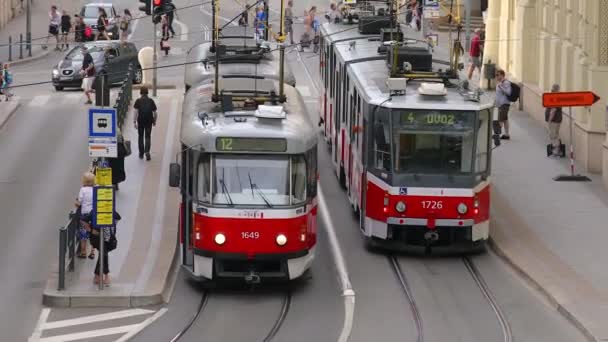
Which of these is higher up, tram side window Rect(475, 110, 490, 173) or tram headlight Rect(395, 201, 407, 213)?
tram side window Rect(475, 110, 490, 173)

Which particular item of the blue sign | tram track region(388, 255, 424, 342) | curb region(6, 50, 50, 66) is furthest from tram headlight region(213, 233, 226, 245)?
curb region(6, 50, 50, 66)

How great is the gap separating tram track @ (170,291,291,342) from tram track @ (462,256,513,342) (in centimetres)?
303

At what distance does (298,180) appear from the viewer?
22.8 metres

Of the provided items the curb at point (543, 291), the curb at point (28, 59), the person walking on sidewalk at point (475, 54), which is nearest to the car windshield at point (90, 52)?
the curb at point (28, 59)

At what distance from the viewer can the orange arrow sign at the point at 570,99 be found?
30812mm

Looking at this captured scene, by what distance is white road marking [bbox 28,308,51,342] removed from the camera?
810 inches

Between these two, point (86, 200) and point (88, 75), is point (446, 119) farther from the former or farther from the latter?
point (88, 75)

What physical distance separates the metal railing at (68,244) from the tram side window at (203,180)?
2.03 metres

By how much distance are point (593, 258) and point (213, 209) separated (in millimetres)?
6806

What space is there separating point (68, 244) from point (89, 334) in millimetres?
2547

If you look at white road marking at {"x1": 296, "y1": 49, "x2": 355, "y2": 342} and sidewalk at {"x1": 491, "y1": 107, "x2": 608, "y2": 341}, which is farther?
sidewalk at {"x1": 491, "y1": 107, "x2": 608, "y2": 341}

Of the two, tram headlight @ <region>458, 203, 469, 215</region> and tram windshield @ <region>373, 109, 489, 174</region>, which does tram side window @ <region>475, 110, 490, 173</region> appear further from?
tram headlight @ <region>458, 203, 469, 215</region>

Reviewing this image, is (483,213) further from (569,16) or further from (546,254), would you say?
(569,16)

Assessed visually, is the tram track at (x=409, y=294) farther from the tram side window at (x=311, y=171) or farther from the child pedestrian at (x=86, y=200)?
the child pedestrian at (x=86, y=200)
